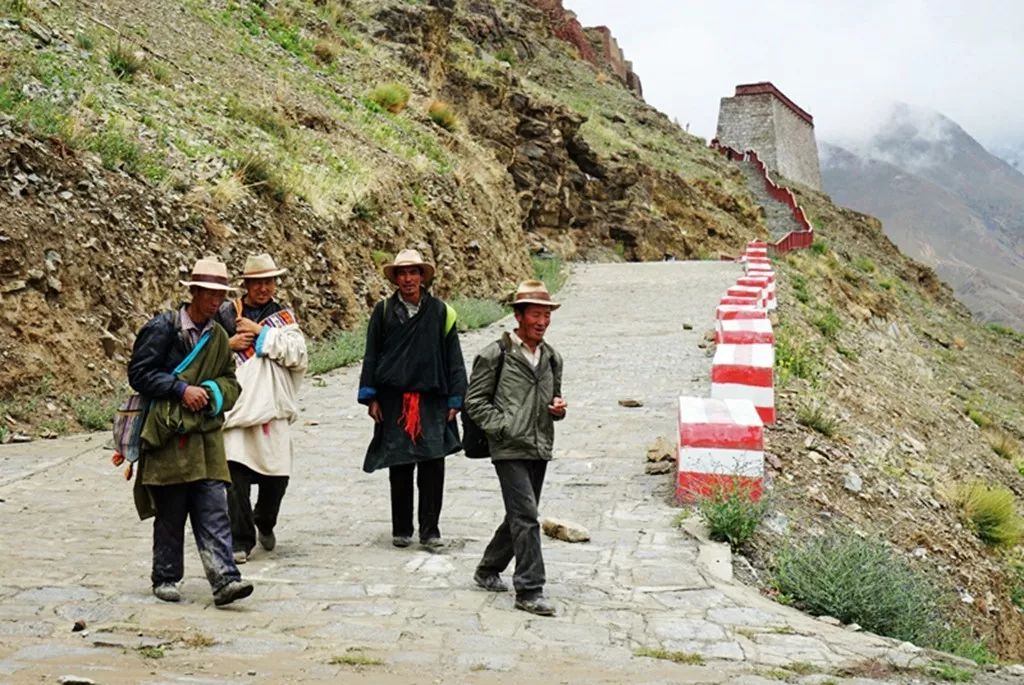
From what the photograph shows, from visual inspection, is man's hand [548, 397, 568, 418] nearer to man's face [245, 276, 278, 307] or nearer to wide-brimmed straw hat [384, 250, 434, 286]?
wide-brimmed straw hat [384, 250, 434, 286]

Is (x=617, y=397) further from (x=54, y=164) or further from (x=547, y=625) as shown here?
(x=547, y=625)

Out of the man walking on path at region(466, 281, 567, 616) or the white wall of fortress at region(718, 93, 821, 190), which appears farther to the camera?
the white wall of fortress at region(718, 93, 821, 190)

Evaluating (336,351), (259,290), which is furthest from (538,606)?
(336,351)

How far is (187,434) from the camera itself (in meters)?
5.79

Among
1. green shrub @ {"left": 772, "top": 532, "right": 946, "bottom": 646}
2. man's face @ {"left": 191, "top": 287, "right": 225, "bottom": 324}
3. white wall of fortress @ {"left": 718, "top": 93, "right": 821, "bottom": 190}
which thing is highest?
white wall of fortress @ {"left": 718, "top": 93, "right": 821, "bottom": 190}

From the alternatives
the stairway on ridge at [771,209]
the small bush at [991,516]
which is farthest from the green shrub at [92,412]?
the stairway on ridge at [771,209]

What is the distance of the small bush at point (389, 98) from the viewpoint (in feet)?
81.9

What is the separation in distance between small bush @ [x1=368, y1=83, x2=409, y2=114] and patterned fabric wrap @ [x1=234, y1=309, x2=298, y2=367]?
18.5 metres

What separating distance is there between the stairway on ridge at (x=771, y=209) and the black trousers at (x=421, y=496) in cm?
3846

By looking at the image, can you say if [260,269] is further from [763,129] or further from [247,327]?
[763,129]

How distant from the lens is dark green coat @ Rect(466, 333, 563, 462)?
6.00 metres

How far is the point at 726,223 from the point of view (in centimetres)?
4197

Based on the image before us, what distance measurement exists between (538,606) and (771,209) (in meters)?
46.5

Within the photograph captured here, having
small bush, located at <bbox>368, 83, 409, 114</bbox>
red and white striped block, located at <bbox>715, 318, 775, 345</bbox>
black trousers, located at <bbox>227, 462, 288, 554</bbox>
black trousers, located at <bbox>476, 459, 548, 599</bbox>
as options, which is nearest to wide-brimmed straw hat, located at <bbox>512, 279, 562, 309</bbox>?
black trousers, located at <bbox>476, 459, 548, 599</bbox>
